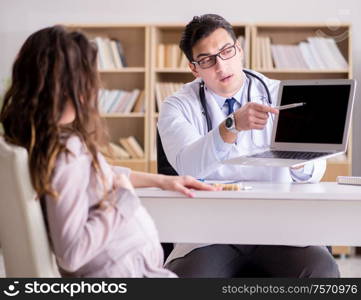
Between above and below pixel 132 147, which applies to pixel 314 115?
above

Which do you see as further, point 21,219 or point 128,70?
point 128,70

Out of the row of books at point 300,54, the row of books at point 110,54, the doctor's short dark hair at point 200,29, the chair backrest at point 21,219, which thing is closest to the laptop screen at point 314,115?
the doctor's short dark hair at point 200,29

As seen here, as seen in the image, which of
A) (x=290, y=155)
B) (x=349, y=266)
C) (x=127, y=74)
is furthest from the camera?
(x=127, y=74)

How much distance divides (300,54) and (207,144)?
2764mm

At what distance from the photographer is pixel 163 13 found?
5.04 m

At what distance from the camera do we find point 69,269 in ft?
4.44

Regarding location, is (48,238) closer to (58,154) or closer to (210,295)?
(58,154)

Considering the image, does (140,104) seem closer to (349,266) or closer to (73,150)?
(349,266)

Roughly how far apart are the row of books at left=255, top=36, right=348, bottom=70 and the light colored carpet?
131cm

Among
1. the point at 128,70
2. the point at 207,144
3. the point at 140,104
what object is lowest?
the point at 140,104

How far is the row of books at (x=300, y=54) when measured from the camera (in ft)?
15.3

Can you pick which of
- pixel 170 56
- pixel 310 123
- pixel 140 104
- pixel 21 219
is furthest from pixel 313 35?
pixel 21 219

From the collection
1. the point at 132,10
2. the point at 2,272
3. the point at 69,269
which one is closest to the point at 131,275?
the point at 69,269

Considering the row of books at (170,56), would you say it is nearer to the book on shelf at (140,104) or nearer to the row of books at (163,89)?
the row of books at (163,89)
